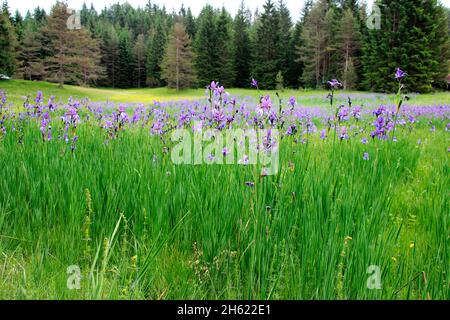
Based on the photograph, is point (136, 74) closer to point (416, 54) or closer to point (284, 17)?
point (284, 17)

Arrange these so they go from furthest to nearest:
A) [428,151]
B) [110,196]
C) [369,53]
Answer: [369,53] < [428,151] < [110,196]

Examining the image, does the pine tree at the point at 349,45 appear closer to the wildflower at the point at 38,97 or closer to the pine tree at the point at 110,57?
the wildflower at the point at 38,97

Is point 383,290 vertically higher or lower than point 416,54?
lower

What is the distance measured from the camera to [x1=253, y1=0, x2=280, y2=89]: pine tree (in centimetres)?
4128

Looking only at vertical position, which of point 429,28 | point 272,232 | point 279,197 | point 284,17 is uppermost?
point 284,17

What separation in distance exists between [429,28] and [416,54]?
2.49 meters

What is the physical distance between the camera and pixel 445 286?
1.69 m

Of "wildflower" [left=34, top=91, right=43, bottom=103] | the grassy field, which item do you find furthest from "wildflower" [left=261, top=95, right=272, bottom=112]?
the grassy field

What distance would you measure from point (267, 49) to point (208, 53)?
22.3 feet

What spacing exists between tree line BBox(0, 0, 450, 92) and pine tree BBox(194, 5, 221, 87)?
0.38 ft

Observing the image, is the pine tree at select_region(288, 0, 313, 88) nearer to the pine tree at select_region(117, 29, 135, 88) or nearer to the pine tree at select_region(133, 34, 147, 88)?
the pine tree at select_region(133, 34, 147, 88)

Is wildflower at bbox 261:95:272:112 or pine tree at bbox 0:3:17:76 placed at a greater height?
pine tree at bbox 0:3:17:76

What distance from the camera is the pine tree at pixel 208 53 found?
4234 centimetres
